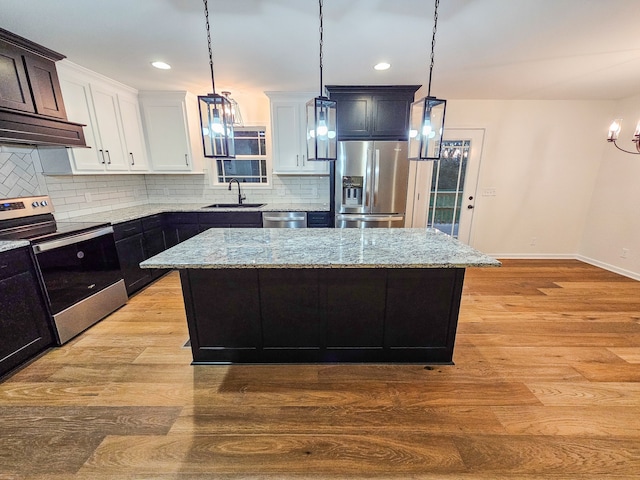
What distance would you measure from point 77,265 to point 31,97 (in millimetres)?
1434

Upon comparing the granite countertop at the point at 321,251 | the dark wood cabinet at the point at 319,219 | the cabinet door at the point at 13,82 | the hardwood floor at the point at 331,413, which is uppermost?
the cabinet door at the point at 13,82

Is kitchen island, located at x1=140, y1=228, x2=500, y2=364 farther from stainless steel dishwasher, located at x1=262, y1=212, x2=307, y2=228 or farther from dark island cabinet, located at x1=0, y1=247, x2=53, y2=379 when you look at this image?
stainless steel dishwasher, located at x1=262, y1=212, x2=307, y2=228

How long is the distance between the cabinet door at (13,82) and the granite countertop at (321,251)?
1.76 meters

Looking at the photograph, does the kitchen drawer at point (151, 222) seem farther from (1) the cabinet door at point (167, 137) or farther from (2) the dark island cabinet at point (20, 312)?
(2) the dark island cabinet at point (20, 312)

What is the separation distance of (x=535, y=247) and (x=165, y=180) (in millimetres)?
5969

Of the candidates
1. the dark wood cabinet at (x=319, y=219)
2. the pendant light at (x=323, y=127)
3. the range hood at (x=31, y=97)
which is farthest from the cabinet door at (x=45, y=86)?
the dark wood cabinet at (x=319, y=219)

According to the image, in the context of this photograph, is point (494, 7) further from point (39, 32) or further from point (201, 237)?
point (39, 32)

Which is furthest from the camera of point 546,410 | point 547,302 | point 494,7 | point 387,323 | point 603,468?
point 547,302

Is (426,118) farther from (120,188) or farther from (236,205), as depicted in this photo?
(120,188)

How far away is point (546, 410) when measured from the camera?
1.60 m

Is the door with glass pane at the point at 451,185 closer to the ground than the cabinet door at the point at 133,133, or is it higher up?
closer to the ground

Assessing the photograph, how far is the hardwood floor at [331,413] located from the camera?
1.31 metres


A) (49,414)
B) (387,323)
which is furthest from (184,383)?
(387,323)

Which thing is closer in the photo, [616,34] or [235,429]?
[235,429]
